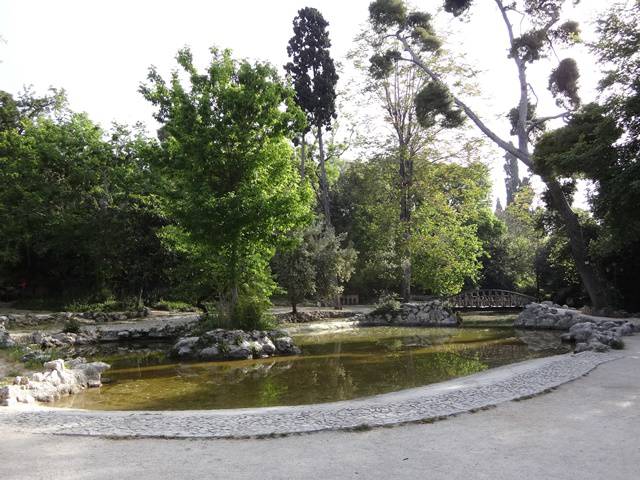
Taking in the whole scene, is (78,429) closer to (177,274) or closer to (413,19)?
(177,274)

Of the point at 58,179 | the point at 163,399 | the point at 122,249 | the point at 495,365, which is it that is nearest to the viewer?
the point at 163,399

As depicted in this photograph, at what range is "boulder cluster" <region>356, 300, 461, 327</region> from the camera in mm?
22016

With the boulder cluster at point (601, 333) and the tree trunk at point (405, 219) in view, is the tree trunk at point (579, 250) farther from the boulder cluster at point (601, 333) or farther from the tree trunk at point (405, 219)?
the tree trunk at point (405, 219)

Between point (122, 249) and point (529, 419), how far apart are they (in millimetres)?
21430

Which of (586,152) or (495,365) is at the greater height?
(586,152)

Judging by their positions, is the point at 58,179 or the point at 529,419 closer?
the point at 529,419

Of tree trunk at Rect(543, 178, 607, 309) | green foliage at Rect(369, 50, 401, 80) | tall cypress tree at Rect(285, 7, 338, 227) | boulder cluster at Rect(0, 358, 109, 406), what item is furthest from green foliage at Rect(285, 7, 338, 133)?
boulder cluster at Rect(0, 358, 109, 406)

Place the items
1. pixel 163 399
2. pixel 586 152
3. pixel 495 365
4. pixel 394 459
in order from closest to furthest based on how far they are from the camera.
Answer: pixel 394 459 < pixel 163 399 < pixel 495 365 < pixel 586 152

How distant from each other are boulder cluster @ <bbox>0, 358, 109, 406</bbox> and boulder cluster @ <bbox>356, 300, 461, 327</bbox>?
1424cm

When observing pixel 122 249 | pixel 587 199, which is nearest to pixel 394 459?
pixel 587 199

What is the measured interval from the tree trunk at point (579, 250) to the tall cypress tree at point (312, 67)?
13.1 metres

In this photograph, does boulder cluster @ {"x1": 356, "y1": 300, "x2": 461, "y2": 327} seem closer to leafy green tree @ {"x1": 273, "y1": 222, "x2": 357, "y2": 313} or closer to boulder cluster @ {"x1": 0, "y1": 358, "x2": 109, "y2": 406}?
leafy green tree @ {"x1": 273, "y1": 222, "x2": 357, "y2": 313}

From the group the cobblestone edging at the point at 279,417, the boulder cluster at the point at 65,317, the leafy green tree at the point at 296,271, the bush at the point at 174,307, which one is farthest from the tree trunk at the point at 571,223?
the boulder cluster at the point at 65,317

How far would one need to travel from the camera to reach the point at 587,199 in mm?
17547
